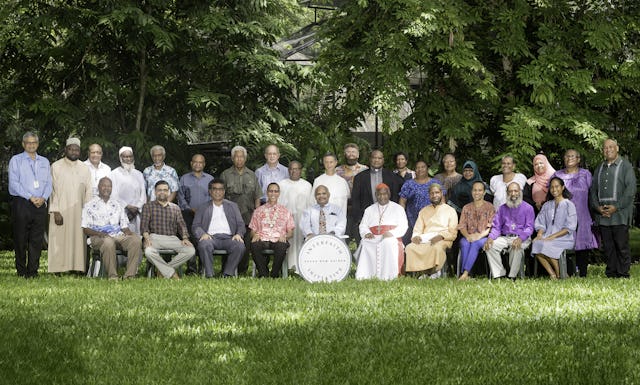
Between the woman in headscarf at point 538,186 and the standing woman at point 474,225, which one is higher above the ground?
the woman in headscarf at point 538,186

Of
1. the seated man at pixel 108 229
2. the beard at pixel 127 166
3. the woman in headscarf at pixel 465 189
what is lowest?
the seated man at pixel 108 229

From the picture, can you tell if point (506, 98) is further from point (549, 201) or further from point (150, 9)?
point (150, 9)

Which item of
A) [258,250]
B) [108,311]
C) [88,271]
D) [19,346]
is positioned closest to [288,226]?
[258,250]

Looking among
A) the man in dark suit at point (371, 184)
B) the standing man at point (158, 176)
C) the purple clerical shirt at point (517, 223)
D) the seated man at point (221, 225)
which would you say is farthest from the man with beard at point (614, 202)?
the standing man at point (158, 176)

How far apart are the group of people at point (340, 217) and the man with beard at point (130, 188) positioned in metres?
0.02

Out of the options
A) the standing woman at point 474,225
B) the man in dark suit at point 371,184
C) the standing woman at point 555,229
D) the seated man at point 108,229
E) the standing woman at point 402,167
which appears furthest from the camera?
the standing woman at point 402,167

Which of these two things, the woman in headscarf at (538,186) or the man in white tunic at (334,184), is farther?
the man in white tunic at (334,184)

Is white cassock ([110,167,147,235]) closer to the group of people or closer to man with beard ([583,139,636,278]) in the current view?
the group of people

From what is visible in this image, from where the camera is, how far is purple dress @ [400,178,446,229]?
15.2m

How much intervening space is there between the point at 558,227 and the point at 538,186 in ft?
3.11

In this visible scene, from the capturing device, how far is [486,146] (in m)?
19.1

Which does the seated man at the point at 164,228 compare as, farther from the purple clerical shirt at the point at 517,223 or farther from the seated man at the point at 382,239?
the purple clerical shirt at the point at 517,223

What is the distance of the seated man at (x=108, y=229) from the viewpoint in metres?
14.2

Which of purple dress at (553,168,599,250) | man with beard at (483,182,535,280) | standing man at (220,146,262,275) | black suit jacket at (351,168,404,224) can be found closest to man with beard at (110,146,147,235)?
standing man at (220,146,262,275)
